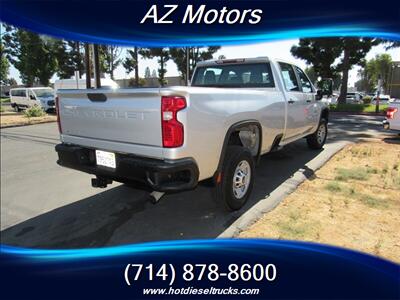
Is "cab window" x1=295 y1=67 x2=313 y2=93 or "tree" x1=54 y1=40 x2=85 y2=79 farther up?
"tree" x1=54 y1=40 x2=85 y2=79

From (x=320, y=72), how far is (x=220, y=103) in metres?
20.7

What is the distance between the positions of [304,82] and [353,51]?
16648 mm

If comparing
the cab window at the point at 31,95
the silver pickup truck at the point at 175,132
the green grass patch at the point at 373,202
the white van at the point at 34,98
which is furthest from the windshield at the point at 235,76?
the cab window at the point at 31,95

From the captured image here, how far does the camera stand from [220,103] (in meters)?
3.42

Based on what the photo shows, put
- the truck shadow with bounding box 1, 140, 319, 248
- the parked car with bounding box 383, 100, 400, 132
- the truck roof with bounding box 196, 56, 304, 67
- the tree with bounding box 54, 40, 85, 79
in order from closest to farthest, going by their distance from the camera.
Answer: the truck shadow with bounding box 1, 140, 319, 248 < the truck roof with bounding box 196, 56, 304, 67 < the parked car with bounding box 383, 100, 400, 132 < the tree with bounding box 54, 40, 85, 79

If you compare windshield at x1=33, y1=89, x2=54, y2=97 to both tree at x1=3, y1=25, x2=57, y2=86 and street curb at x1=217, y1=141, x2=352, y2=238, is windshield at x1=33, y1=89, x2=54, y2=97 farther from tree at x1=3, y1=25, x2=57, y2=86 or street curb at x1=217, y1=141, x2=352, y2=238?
street curb at x1=217, y1=141, x2=352, y2=238

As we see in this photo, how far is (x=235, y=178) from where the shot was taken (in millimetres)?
3941

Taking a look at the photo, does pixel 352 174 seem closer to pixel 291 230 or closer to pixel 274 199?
pixel 274 199

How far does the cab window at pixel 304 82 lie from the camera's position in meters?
6.00

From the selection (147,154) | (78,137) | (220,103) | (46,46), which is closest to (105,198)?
(78,137)

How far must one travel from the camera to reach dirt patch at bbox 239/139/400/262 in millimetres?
3330

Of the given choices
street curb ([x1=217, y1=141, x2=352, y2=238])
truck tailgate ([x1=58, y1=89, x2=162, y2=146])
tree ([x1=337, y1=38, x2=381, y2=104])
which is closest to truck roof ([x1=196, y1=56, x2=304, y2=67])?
street curb ([x1=217, y1=141, x2=352, y2=238])

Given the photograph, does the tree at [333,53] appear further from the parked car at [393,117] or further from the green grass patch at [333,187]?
the green grass patch at [333,187]

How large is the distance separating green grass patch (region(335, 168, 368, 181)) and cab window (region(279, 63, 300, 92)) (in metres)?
1.59
